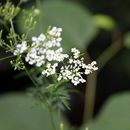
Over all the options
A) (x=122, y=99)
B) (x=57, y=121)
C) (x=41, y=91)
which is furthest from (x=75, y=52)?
(x=122, y=99)

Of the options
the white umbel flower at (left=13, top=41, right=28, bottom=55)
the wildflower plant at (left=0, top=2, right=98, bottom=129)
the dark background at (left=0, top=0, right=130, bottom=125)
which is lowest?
the dark background at (left=0, top=0, right=130, bottom=125)

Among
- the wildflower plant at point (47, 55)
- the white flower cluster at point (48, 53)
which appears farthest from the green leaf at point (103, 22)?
the white flower cluster at point (48, 53)

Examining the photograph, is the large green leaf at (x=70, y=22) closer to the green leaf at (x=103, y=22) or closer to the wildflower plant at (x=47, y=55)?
the green leaf at (x=103, y=22)

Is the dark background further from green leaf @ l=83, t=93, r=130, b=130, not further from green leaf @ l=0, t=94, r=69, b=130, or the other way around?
green leaf @ l=83, t=93, r=130, b=130

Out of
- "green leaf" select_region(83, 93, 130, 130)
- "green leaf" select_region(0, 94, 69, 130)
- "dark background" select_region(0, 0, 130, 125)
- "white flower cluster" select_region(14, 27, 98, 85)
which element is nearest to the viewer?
"white flower cluster" select_region(14, 27, 98, 85)

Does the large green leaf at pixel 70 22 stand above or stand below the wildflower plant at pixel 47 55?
below

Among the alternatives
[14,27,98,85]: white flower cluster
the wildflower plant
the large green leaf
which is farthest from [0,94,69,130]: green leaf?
[14,27,98,85]: white flower cluster

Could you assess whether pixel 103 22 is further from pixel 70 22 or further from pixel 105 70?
pixel 105 70
